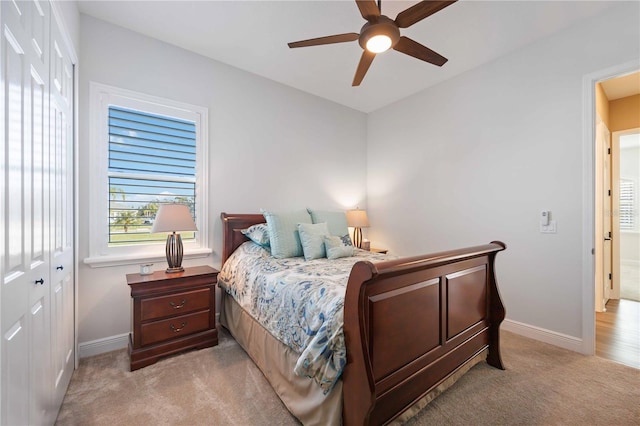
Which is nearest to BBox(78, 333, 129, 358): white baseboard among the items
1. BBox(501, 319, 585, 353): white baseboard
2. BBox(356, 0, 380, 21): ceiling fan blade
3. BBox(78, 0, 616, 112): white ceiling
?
BBox(78, 0, 616, 112): white ceiling

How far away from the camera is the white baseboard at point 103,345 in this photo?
7.61ft

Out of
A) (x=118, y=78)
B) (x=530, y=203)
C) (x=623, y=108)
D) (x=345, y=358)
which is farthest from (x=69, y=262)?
(x=623, y=108)

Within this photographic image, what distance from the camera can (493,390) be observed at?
73.9 inches

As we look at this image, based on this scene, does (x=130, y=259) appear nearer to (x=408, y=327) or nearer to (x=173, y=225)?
(x=173, y=225)

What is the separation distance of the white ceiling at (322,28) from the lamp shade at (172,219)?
165 centimetres

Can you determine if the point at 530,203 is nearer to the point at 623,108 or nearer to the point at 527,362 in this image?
the point at 527,362

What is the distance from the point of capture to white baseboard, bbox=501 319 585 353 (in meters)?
2.45

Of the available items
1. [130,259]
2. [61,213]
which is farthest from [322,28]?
[130,259]

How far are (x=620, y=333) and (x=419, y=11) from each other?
3561mm

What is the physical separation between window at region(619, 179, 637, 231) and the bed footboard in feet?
20.6

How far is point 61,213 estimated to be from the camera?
1.76 meters

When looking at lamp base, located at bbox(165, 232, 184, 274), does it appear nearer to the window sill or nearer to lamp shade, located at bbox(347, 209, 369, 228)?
the window sill

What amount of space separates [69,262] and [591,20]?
4.64m

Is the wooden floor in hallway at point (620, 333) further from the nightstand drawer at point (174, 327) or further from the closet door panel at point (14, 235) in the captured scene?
the closet door panel at point (14, 235)
